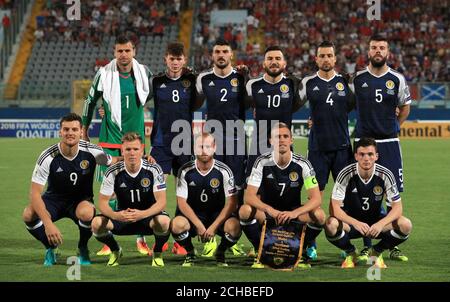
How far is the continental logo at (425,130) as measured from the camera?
25.4 metres

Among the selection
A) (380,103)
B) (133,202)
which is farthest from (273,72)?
(133,202)

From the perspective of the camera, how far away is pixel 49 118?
26734mm

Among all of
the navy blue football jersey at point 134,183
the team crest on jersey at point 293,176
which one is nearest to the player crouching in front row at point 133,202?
the navy blue football jersey at point 134,183

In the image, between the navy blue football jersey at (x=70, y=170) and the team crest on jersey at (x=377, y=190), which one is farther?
the navy blue football jersey at (x=70, y=170)

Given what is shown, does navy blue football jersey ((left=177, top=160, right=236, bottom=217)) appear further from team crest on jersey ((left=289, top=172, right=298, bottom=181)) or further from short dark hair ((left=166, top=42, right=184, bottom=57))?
short dark hair ((left=166, top=42, right=184, bottom=57))

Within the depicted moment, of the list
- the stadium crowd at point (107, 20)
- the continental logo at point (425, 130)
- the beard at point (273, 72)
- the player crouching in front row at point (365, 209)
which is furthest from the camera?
the stadium crowd at point (107, 20)

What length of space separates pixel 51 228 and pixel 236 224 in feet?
4.97

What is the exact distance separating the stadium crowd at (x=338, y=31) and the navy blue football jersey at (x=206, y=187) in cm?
2137

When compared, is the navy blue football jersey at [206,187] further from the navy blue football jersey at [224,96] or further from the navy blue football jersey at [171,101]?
the navy blue football jersey at [171,101]

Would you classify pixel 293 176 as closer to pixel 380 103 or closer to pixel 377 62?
pixel 380 103

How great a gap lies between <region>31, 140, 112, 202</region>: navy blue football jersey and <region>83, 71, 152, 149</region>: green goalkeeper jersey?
Result: 2.86 ft

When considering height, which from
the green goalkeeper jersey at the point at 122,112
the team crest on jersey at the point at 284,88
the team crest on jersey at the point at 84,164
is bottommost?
the team crest on jersey at the point at 84,164

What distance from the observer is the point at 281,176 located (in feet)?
25.0
